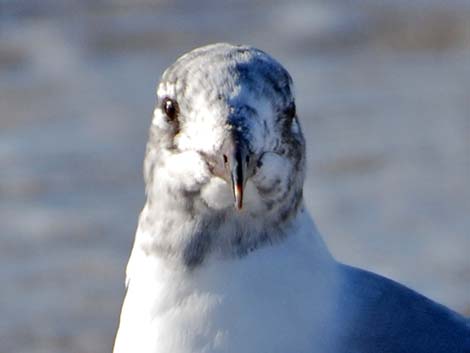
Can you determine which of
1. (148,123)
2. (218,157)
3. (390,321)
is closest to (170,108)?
(218,157)

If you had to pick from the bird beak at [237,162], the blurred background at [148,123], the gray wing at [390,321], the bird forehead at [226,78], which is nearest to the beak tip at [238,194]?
the bird beak at [237,162]

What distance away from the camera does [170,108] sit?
3.77 m

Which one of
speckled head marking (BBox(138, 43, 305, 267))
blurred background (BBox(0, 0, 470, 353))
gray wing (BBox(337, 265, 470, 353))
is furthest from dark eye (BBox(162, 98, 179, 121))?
blurred background (BBox(0, 0, 470, 353))

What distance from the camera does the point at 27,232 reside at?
23.4 feet

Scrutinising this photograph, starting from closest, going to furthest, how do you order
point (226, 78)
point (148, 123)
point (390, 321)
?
point (226, 78)
point (390, 321)
point (148, 123)

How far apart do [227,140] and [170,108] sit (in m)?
0.29

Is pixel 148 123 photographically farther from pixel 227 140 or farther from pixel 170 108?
pixel 227 140

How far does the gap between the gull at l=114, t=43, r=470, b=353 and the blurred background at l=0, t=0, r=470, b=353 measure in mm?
2559

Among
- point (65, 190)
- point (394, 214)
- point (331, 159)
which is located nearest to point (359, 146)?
point (331, 159)

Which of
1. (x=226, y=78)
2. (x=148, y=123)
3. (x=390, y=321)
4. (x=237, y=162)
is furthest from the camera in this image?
(x=148, y=123)

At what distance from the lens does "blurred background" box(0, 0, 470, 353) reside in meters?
6.69

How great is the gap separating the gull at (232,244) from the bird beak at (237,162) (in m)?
0.09

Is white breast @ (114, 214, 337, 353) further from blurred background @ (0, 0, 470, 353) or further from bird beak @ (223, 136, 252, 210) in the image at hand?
blurred background @ (0, 0, 470, 353)

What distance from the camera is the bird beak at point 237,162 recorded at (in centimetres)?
349
